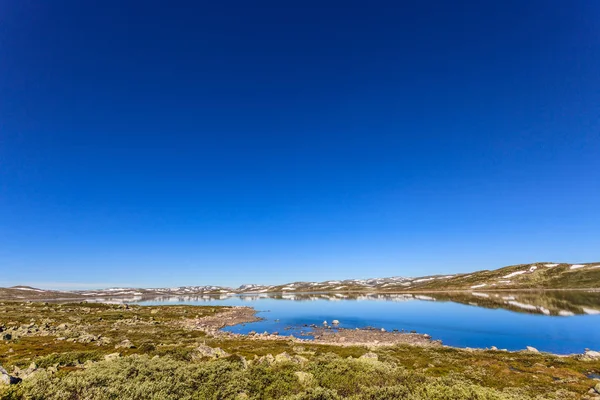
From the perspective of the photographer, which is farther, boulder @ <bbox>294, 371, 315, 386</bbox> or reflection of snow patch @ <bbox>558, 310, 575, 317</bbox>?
reflection of snow patch @ <bbox>558, 310, 575, 317</bbox>

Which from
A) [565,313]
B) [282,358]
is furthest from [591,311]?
[282,358]

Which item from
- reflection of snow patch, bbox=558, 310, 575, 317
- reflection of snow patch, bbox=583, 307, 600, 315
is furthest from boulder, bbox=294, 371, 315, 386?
reflection of snow patch, bbox=583, 307, 600, 315

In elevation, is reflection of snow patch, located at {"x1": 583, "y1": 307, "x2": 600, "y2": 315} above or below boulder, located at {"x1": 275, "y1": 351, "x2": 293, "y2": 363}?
below

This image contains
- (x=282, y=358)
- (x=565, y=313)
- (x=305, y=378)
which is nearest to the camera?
(x=305, y=378)

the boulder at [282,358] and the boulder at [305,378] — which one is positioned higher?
the boulder at [305,378]

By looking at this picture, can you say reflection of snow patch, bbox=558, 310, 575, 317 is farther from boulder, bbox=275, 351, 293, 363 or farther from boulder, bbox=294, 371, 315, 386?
boulder, bbox=294, 371, 315, 386

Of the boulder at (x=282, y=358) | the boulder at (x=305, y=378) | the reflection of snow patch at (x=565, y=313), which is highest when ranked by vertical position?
the boulder at (x=305, y=378)

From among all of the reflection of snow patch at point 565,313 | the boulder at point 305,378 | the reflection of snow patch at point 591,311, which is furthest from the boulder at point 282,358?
the reflection of snow patch at point 591,311

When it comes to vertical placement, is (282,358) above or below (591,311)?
above

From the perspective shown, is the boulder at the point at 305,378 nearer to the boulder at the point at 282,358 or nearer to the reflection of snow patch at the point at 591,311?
the boulder at the point at 282,358

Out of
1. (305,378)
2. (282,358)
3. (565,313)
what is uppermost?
(305,378)

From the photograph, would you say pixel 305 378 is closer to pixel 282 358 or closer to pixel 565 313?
pixel 282 358

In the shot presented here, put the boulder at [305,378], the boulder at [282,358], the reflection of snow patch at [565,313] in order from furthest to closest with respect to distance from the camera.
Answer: the reflection of snow patch at [565,313]
the boulder at [282,358]
the boulder at [305,378]

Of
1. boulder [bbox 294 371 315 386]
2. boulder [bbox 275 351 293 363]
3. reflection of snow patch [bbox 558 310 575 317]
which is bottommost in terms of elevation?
reflection of snow patch [bbox 558 310 575 317]
